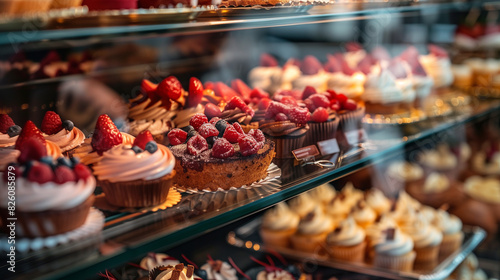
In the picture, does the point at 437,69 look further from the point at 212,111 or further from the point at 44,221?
the point at 44,221

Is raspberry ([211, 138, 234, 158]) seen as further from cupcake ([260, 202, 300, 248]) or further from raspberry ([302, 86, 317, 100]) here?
cupcake ([260, 202, 300, 248])

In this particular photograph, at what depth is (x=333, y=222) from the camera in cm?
247

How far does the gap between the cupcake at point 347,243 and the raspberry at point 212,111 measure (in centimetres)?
94

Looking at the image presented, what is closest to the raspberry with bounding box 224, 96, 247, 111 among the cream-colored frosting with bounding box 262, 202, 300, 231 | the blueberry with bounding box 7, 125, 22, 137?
the blueberry with bounding box 7, 125, 22, 137

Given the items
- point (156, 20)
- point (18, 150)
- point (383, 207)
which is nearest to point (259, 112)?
point (156, 20)

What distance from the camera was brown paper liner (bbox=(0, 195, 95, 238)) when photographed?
3.46 ft

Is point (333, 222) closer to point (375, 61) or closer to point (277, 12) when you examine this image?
point (375, 61)

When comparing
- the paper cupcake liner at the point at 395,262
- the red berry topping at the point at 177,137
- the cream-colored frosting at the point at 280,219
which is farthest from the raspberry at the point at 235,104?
the paper cupcake liner at the point at 395,262

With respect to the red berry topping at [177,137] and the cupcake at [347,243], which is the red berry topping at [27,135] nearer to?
the red berry topping at [177,137]

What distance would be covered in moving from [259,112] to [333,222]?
3.09ft

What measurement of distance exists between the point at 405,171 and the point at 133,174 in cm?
215

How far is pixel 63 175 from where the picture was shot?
3.50 ft

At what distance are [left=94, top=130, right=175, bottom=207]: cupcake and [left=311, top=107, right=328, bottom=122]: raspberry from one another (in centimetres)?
68

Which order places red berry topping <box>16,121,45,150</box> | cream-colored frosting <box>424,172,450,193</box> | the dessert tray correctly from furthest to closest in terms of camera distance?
cream-colored frosting <box>424,172,450,193</box> → the dessert tray → red berry topping <box>16,121,45,150</box>
